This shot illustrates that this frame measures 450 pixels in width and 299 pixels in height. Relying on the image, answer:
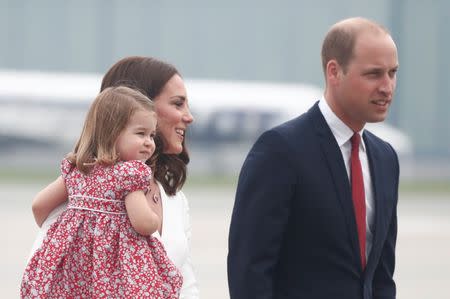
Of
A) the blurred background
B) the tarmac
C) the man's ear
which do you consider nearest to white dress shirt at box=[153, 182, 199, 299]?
the man's ear

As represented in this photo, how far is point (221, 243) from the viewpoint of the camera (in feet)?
47.6

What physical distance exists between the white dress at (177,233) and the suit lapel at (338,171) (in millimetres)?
470

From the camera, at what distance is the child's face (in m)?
2.99

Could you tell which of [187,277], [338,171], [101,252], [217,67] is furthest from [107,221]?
[217,67]

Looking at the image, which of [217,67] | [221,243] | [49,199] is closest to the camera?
[49,199]

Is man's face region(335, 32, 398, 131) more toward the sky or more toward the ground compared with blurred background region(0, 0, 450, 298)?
more toward the sky

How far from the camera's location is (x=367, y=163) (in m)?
3.47

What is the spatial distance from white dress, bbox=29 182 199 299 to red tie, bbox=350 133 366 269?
518 mm

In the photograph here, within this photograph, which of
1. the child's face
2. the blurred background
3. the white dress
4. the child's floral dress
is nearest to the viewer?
the child's floral dress

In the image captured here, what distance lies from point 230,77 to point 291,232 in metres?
38.0

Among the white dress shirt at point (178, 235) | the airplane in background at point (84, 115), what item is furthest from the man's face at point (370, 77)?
the airplane in background at point (84, 115)

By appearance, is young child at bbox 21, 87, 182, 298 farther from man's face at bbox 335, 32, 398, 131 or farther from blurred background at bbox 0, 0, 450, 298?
blurred background at bbox 0, 0, 450, 298

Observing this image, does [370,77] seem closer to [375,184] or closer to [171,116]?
[375,184]

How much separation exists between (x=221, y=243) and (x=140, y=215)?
1166 centimetres
